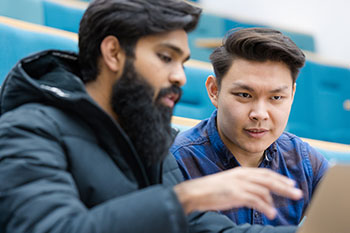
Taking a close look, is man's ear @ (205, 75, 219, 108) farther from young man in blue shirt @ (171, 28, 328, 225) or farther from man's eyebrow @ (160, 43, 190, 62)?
man's eyebrow @ (160, 43, 190, 62)

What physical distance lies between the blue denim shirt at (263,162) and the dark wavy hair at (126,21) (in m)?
0.27

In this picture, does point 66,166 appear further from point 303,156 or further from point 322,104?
point 322,104

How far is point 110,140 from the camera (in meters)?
0.49

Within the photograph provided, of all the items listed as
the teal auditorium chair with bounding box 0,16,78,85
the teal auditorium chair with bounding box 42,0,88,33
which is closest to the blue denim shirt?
the teal auditorium chair with bounding box 0,16,78,85

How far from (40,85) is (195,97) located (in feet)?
2.70

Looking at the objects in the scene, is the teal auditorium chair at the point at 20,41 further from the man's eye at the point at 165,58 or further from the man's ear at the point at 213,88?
the man's eye at the point at 165,58

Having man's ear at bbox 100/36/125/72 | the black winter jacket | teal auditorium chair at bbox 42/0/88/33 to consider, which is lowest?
teal auditorium chair at bbox 42/0/88/33

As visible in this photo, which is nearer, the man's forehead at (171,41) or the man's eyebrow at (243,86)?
the man's forehead at (171,41)

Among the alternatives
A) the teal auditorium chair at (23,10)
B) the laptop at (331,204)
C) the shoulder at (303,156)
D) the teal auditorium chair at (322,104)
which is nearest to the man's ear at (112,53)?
the laptop at (331,204)

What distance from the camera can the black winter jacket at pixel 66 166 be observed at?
38 centimetres

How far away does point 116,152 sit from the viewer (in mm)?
495

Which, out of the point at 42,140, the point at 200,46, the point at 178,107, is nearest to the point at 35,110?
the point at 42,140

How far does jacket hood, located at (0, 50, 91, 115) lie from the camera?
0.47m

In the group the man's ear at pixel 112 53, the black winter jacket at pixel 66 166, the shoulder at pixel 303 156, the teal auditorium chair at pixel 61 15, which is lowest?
the shoulder at pixel 303 156
